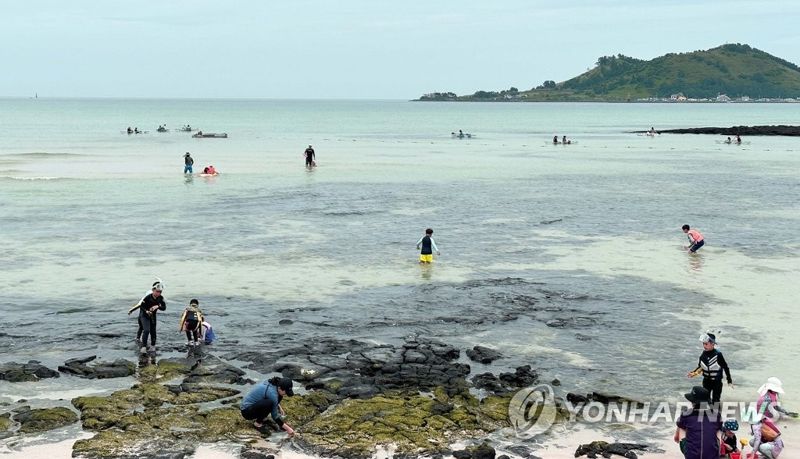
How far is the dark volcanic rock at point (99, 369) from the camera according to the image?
2005cm

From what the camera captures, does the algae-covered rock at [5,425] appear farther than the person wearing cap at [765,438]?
Yes

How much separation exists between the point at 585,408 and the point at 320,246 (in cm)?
2075

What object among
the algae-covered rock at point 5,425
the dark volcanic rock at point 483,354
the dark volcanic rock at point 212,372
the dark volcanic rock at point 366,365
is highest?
the dark volcanic rock at point 483,354

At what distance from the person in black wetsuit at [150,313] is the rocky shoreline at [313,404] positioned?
3.17 feet

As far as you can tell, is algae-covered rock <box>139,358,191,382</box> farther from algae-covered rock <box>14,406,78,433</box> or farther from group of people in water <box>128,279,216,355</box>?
algae-covered rock <box>14,406,78,433</box>

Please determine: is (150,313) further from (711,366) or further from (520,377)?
(711,366)

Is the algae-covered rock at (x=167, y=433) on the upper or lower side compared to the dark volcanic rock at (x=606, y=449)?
lower

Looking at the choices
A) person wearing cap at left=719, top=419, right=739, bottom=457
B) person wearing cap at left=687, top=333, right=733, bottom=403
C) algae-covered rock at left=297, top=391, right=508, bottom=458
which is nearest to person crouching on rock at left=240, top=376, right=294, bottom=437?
algae-covered rock at left=297, top=391, right=508, bottom=458

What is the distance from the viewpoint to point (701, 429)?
13586 millimetres

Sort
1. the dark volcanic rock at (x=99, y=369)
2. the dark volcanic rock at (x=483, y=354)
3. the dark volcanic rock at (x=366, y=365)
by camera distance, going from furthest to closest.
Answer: the dark volcanic rock at (x=483, y=354) → the dark volcanic rock at (x=99, y=369) → the dark volcanic rock at (x=366, y=365)

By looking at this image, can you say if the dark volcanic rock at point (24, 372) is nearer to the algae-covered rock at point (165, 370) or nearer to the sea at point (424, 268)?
the sea at point (424, 268)

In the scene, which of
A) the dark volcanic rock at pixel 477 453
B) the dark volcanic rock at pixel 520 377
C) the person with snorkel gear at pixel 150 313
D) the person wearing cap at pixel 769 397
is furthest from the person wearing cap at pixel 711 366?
the person with snorkel gear at pixel 150 313

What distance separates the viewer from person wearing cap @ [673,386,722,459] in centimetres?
1359

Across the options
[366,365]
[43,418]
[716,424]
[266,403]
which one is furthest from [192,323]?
[716,424]
